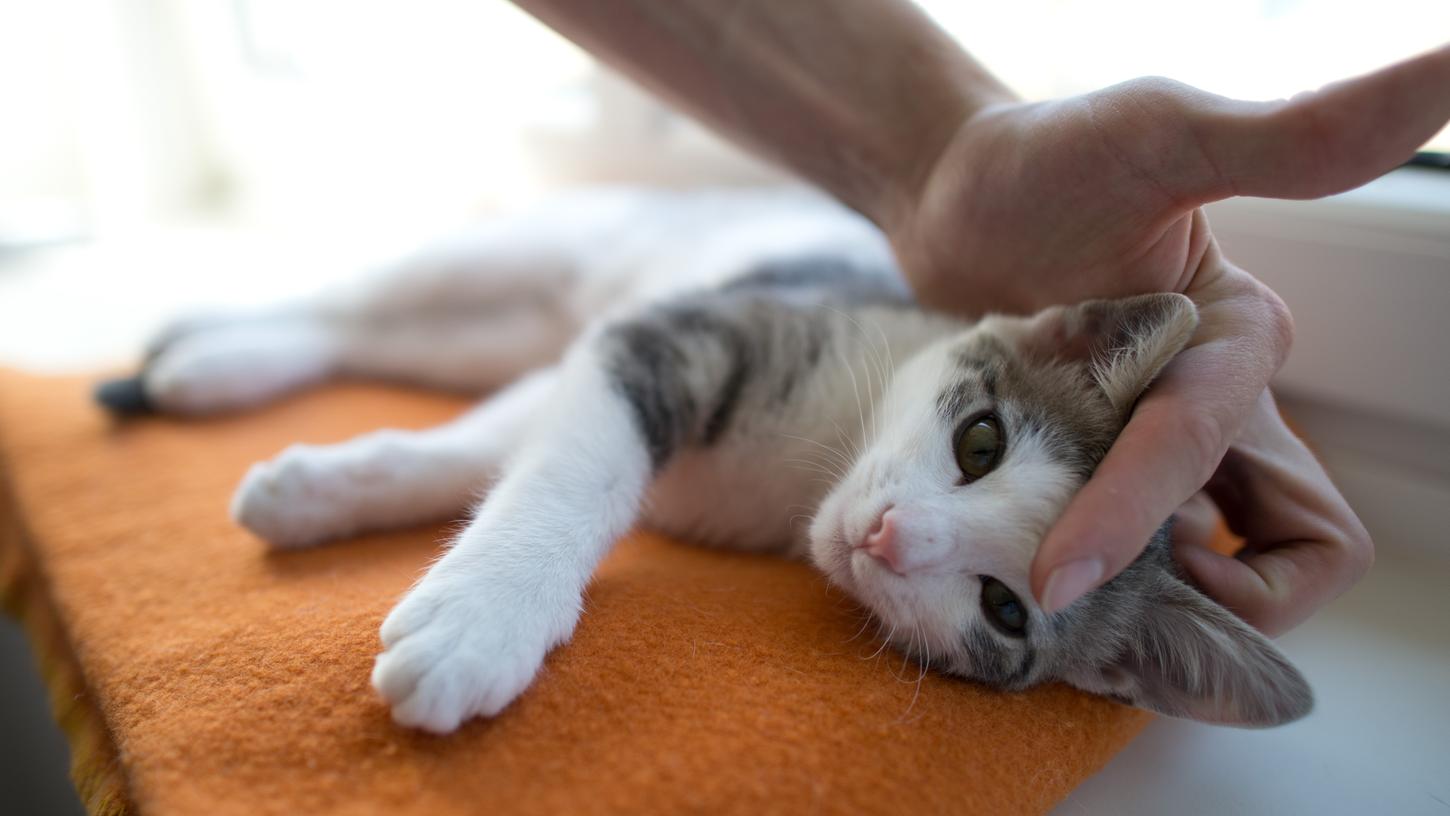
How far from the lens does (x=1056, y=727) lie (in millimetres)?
762

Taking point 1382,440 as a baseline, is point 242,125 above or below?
below

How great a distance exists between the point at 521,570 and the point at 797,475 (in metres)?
0.41

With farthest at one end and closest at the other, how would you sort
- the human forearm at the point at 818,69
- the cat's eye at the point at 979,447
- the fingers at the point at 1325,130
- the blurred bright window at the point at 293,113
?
the blurred bright window at the point at 293,113
the human forearm at the point at 818,69
the cat's eye at the point at 979,447
the fingers at the point at 1325,130

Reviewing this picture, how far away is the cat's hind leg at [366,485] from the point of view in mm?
963

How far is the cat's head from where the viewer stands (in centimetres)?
75

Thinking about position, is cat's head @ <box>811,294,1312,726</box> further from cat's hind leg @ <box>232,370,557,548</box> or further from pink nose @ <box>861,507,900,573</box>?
cat's hind leg @ <box>232,370,557,548</box>

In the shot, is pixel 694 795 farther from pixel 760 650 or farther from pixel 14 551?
pixel 14 551

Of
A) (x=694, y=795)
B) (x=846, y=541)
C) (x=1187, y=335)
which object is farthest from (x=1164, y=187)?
(x=694, y=795)

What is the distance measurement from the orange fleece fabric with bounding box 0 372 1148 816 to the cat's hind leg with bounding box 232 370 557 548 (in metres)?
0.03

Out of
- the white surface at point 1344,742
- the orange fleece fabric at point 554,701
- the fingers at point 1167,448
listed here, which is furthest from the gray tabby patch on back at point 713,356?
the white surface at point 1344,742

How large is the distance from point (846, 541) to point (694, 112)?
70cm

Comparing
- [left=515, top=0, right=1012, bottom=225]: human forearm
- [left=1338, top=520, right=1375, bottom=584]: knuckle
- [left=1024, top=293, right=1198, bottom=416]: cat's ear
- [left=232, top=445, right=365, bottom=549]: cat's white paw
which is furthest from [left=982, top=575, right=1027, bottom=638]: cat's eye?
[left=232, top=445, right=365, bottom=549]: cat's white paw

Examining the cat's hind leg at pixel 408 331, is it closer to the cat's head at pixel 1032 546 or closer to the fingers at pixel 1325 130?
the cat's head at pixel 1032 546

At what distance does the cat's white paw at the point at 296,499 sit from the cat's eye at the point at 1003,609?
71 centimetres
